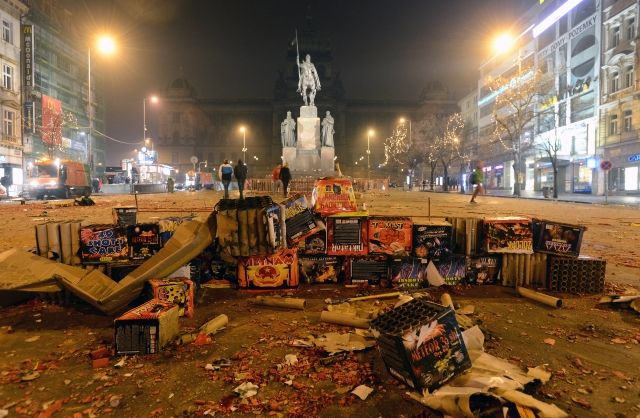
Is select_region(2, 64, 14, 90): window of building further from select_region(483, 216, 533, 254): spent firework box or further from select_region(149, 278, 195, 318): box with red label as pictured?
select_region(483, 216, 533, 254): spent firework box

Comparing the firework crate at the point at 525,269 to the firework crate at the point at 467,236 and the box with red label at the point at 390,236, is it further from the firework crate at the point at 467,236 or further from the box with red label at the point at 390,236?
the box with red label at the point at 390,236

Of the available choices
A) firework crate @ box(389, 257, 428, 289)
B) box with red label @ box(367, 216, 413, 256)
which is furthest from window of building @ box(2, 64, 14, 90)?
firework crate @ box(389, 257, 428, 289)

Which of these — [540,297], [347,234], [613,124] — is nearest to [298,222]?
[347,234]

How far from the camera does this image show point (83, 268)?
5746 mm

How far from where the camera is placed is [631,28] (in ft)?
113

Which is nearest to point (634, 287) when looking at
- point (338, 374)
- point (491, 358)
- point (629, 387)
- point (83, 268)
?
point (629, 387)

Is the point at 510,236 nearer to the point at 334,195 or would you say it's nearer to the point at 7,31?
the point at 334,195

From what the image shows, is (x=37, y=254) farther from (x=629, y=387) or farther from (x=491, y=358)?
(x=629, y=387)

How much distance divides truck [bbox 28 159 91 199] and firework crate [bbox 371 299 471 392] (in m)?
32.6

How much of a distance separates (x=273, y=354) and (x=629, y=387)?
3.05m

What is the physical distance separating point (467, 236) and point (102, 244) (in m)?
5.47

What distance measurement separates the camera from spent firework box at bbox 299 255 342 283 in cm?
640

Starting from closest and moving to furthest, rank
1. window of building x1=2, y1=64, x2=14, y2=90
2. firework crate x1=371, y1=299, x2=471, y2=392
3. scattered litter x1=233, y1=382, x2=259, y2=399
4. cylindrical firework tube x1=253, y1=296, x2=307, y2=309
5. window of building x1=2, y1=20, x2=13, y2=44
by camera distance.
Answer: firework crate x1=371, y1=299, x2=471, y2=392 → scattered litter x1=233, y1=382, x2=259, y2=399 → cylindrical firework tube x1=253, y1=296, x2=307, y2=309 → window of building x1=2, y1=20, x2=13, y2=44 → window of building x1=2, y1=64, x2=14, y2=90

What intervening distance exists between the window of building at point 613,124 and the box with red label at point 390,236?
39.5 m
